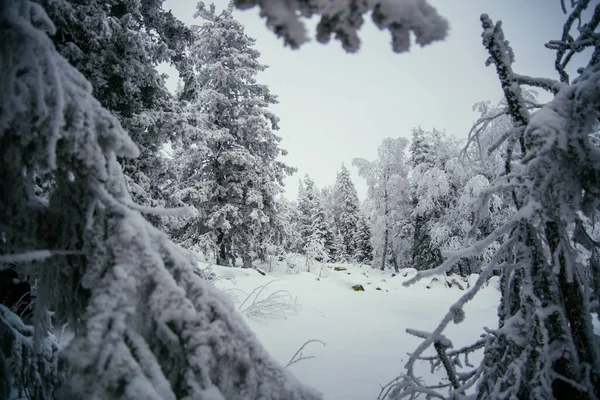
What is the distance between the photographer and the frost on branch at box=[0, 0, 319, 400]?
0.73 metres

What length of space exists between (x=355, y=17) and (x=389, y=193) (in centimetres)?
2126

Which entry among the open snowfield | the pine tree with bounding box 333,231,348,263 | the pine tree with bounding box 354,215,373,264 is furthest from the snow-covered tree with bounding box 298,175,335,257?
the open snowfield

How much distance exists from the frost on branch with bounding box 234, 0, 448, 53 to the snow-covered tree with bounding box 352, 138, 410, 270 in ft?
67.7

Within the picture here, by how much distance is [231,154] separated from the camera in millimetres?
Result: 12258

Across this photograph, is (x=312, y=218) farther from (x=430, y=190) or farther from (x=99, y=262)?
(x=99, y=262)

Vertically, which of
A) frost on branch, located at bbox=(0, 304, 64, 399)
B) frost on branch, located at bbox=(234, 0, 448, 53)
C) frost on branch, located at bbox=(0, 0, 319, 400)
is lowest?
frost on branch, located at bbox=(0, 304, 64, 399)

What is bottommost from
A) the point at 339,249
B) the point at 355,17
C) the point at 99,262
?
the point at 99,262

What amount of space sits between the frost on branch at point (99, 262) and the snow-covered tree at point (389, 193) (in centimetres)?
2105

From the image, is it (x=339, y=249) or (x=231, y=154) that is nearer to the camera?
(x=231, y=154)

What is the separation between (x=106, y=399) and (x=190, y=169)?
13.7 metres

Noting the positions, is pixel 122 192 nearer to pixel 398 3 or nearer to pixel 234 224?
pixel 398 3

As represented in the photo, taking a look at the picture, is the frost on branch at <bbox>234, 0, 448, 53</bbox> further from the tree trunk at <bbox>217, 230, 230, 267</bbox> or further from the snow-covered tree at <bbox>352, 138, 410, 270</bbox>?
the snow-covered tree at <bbox>352, 138, 410, 270</bbox>

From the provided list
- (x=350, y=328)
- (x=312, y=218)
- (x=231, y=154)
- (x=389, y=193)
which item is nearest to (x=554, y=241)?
(x=350, y=328)

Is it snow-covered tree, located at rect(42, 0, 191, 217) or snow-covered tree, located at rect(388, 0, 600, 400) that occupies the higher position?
snow-covered tree, located at rect(42, 0, 191, 217)
